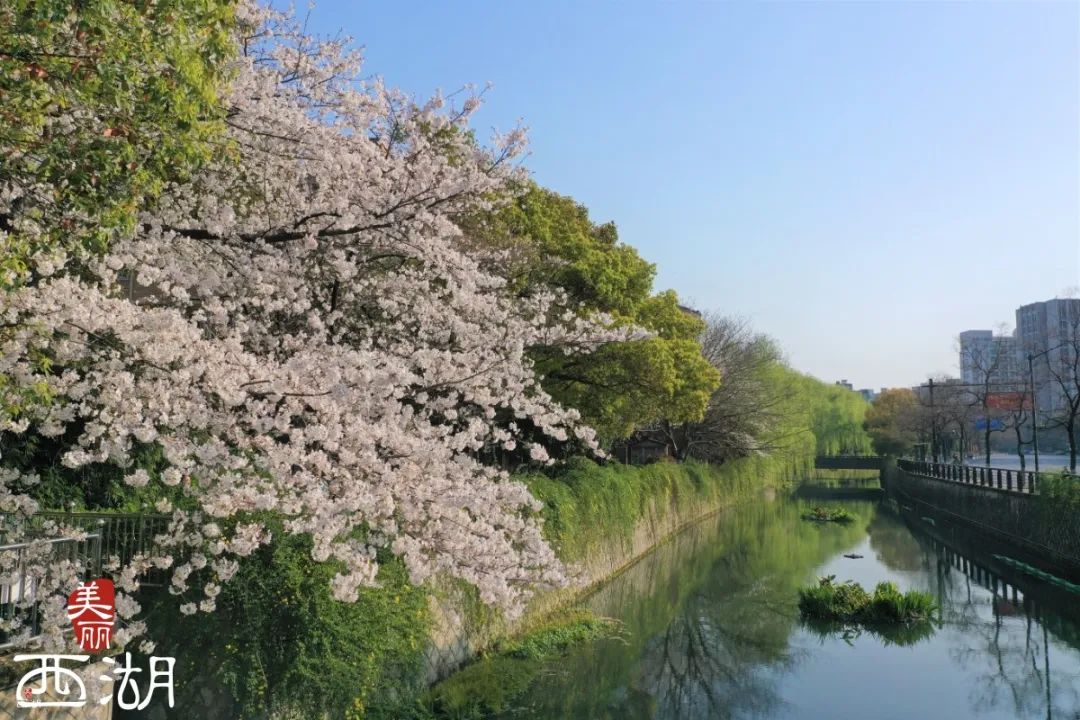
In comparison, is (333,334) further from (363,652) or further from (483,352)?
(363,652)

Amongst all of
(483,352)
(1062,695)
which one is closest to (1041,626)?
(1062,695)

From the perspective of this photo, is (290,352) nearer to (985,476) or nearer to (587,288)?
(587,288)

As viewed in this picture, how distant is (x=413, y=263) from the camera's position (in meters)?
12.0

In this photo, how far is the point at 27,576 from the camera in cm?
714

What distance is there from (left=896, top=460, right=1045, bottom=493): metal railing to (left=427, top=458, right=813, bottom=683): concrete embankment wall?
917 centimetres

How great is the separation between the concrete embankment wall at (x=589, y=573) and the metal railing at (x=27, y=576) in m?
4.64

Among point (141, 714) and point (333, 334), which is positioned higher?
point (333, 334)

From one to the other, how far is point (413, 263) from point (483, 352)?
6.52 feet

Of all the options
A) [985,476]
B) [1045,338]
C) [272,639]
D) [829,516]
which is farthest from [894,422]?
[272,639]

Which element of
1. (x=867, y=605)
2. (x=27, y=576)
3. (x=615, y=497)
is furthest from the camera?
(x=615, y=497)

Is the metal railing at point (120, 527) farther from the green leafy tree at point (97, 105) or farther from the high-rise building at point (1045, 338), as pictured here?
the high-rise building at point (1045, 338)

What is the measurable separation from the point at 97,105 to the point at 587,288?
45.9ft

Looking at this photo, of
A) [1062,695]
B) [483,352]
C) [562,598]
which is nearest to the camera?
[483,352]

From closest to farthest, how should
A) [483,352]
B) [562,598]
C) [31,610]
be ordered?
[31,610]
[483,352]
[562,598]
